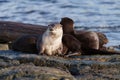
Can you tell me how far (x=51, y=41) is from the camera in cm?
691

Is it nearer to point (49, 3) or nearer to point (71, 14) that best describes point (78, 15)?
point (71, 14)

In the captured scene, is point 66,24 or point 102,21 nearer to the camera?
point 66,24

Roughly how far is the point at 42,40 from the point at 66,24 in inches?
32.4

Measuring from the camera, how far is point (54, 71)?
17.6 ft

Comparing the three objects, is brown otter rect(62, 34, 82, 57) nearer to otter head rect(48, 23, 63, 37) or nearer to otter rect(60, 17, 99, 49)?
otter rect(60, 17, 99, 49)

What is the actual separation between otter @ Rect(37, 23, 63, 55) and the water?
4349mm

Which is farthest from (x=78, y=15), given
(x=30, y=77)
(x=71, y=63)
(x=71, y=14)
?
(x=30, y=77)

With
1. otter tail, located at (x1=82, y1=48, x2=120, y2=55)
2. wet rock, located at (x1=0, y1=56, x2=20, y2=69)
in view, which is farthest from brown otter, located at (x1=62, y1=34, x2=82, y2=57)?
wet rock, located at (x1=0, y1=56, x2=20, y2=69)

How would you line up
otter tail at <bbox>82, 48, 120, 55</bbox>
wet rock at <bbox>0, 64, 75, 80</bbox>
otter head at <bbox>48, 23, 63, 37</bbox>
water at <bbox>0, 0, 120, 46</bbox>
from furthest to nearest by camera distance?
water at <bbox>0, 0, 120, 46</bbox>
otter tail at <bbox>82, 48, 120, 55</bbox>
otter head at <bbox>48, 23, 63, 37</bbox>
wet rock at <bbox>0, 64, 75, 80</bbox>

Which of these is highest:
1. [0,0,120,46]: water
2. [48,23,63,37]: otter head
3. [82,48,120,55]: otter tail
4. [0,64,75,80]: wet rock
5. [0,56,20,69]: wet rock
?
[48,23,63,37]: otter head

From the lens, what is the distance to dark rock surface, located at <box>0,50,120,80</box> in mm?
5607

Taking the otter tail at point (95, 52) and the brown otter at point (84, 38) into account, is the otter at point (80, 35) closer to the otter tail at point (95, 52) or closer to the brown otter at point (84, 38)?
the brown otter at point (84, 38)

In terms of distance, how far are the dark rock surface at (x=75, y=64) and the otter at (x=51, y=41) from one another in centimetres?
34

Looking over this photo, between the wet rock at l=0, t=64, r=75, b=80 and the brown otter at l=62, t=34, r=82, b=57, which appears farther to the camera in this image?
the brown otter at l=62, t=34, r=82, b=57
